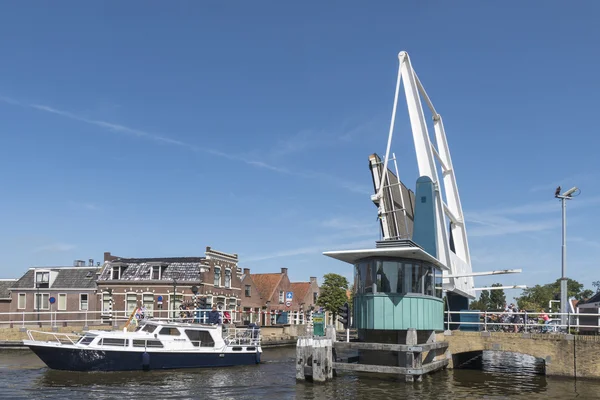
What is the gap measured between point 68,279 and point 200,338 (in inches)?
1063

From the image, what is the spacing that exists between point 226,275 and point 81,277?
1249 cm

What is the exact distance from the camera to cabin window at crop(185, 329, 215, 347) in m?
29.9

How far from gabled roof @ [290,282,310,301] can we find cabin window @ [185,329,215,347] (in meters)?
42.4

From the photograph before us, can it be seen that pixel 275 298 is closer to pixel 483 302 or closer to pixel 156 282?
pixel 156 282

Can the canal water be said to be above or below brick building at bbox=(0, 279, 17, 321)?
below

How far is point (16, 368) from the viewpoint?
95.3 ft

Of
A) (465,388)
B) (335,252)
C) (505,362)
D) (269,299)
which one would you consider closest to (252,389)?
(335,252)

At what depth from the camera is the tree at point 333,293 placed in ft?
226

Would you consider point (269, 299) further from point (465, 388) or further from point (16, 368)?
point (465, 388)

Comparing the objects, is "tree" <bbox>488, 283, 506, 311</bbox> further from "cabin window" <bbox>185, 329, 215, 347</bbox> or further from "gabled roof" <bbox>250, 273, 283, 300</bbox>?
"cabin window" <bbox>185, 329, 215, 347</bbox>

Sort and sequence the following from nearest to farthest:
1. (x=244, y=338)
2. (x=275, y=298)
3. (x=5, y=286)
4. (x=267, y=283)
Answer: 1. (x=244, y=338)
2. (x=5, y=286)
3. (x=275, y=298)
4. (x=267, y=283)

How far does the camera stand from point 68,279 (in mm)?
52750

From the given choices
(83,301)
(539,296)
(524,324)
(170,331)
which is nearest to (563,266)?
(524,324)

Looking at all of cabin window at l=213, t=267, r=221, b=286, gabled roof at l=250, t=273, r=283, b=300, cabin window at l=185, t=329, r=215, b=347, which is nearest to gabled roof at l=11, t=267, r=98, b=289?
cabin window at l=213, t=267, r=221, b=286
